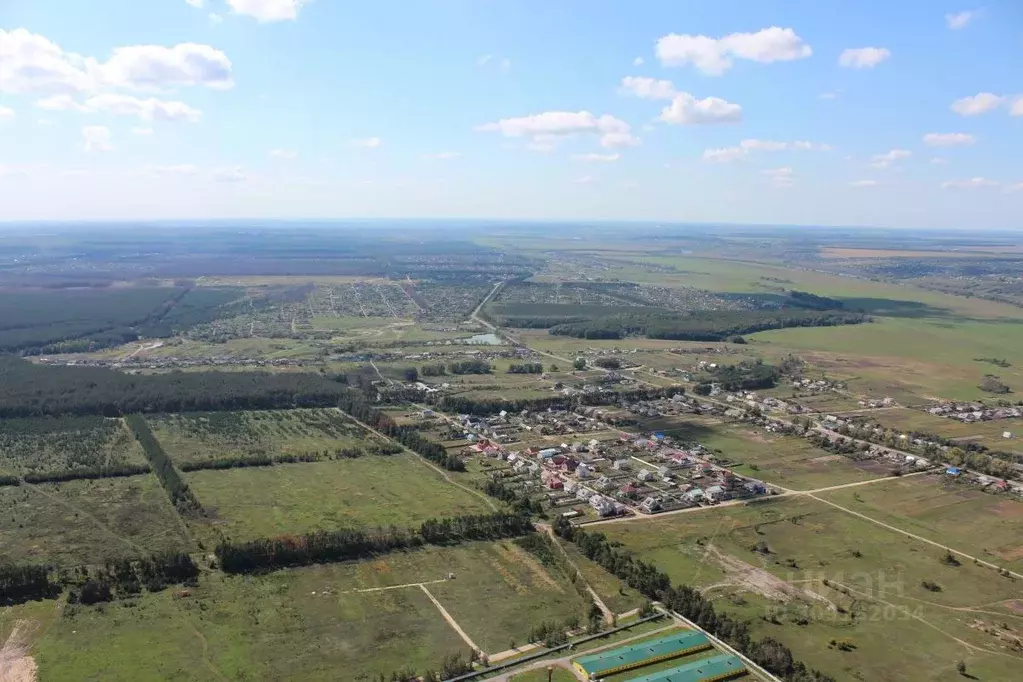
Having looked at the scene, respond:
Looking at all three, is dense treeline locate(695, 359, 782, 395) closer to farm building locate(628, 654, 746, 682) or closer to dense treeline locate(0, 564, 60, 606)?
farm building locate(628, 654, 746, 682)

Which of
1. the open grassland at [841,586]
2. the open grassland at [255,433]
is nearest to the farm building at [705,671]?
the open grassland at [841,586]

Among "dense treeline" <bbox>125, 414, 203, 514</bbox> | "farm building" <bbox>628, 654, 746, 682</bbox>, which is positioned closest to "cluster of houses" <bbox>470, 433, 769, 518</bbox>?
"farm building" <bbox>628, 654, 746, 682</bbox>

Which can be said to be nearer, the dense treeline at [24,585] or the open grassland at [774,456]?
the dense treeline at [24,585]

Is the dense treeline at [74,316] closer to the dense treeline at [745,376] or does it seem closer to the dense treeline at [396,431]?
the dense treeline at [396,431]

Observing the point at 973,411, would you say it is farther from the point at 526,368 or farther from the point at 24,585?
the point at 24,585

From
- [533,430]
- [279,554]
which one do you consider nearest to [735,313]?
[533,430]

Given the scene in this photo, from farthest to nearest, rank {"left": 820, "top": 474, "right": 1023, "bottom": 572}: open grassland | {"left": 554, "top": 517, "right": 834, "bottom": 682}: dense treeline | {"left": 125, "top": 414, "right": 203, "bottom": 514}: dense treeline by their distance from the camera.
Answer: {"left": 125, "top": 414, "right": 203, "bottom": 514}: dense treeline
{"left": 820, "top": 474, "right": 1023, "bottom": 572}: open grassland
{"left": 554, "top": 517, "right": 834, "bottom": 682}: dense treeline
